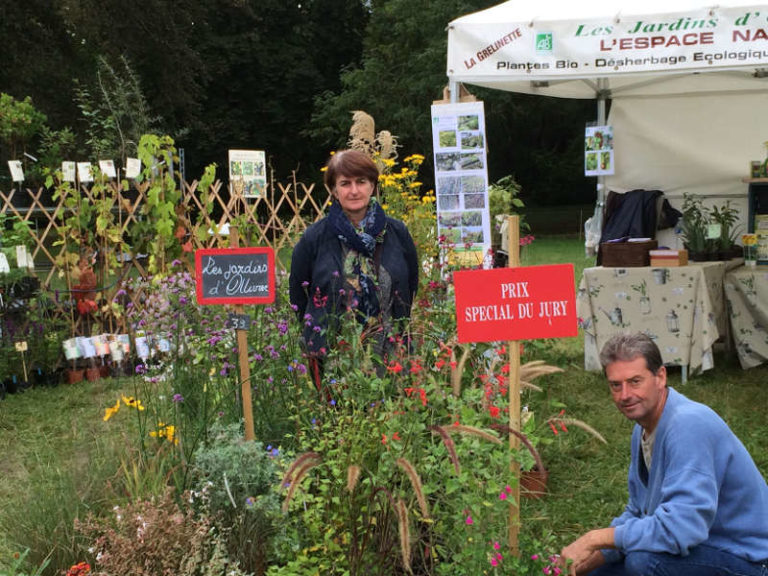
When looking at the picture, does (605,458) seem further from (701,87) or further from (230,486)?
(701,87)

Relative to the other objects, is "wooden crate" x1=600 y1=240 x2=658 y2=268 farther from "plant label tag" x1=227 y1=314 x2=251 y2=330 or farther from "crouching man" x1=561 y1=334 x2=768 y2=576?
"plant label tag" x1=227 y1=314 x2=251 y2=330

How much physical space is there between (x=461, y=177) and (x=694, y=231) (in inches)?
70.3

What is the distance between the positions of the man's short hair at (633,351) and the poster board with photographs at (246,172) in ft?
17.0

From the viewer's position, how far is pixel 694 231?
563 cm

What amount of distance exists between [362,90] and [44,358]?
1476 centimetres

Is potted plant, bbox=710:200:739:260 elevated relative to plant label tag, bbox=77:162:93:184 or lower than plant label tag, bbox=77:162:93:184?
lower

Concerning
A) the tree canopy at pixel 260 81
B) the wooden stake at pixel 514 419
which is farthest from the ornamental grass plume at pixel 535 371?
the tree canopy at pixel 260 81

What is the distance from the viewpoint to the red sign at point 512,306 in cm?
207

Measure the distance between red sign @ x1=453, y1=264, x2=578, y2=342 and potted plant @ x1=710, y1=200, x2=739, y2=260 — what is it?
3.97 metres

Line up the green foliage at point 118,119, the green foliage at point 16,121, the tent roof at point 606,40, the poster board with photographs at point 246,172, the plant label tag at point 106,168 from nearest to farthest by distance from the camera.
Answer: the tent roof at point 606,40 → the plant label tag at point 106,168 → the poster board with photographs at point 246,172 → the green foliage at point 16,121 → the green foliage at point 118,119

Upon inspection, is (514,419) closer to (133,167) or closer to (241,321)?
(241,321)

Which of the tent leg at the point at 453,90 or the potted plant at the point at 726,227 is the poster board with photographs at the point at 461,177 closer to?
the tent leg at the point at 453,90

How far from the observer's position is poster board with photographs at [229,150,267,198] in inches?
275

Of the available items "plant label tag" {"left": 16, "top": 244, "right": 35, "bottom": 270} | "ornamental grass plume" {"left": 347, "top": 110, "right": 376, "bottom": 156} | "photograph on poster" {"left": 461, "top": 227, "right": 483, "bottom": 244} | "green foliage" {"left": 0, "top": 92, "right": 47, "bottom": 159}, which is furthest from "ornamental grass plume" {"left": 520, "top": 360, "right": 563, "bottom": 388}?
"green foliage" {"left": 0, "top": 92, "right": 47, "bottom": 159}
